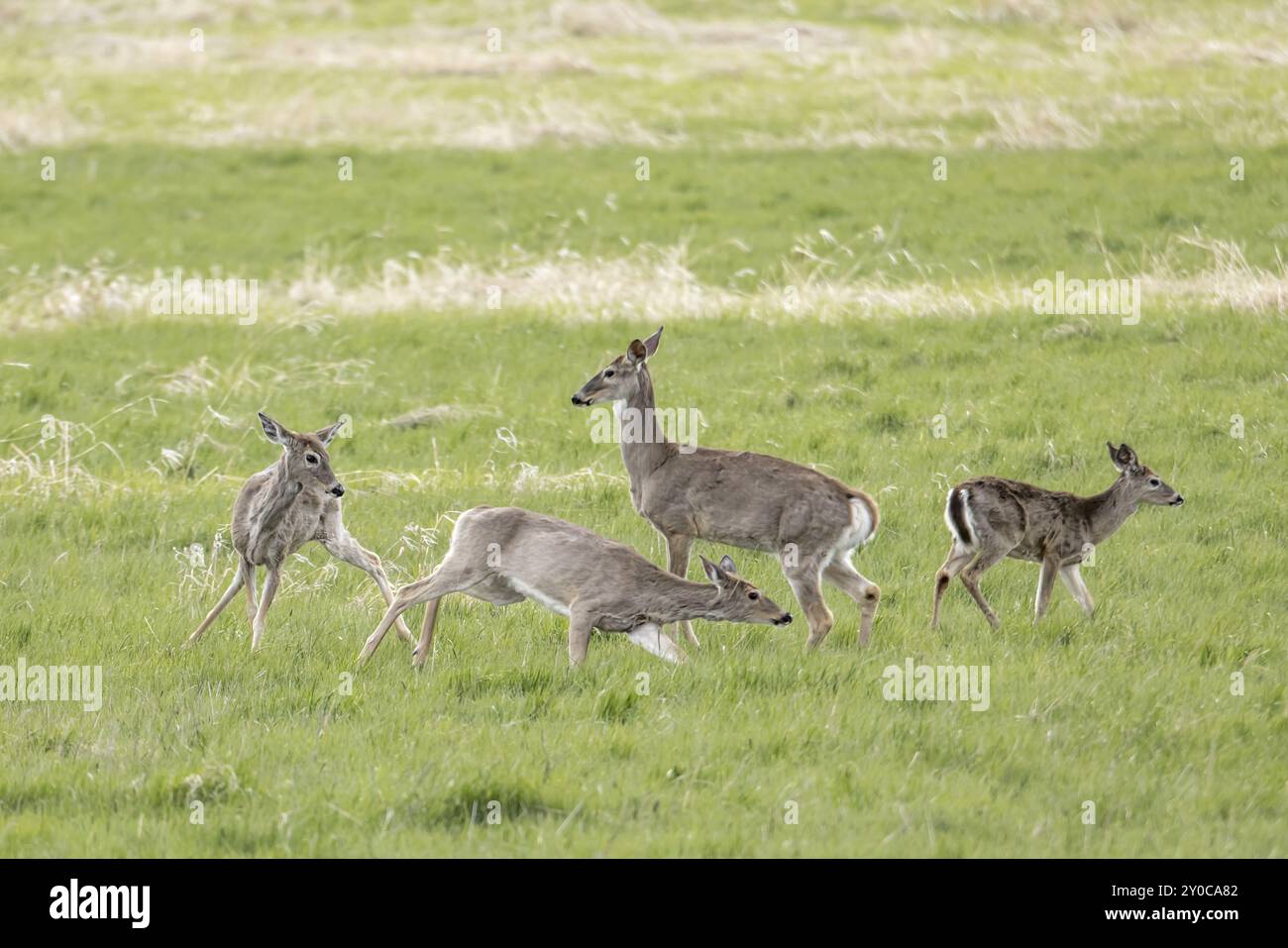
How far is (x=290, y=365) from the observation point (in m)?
17.5

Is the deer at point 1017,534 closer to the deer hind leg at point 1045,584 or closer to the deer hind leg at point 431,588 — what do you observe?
A: the deer hind leg at point 1045,584

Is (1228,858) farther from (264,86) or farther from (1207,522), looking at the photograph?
(264,86)

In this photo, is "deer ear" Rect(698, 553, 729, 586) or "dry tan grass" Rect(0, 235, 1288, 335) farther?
"dry tan grass" Rect(0, 235, 1288, 335)

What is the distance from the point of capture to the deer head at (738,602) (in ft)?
30.9

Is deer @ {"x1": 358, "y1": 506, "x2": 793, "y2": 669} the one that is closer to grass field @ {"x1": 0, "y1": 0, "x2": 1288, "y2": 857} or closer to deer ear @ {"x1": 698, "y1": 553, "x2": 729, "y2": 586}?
deer ear @ {"x1": 698, "y1": 553, "x2": 729, "y2": 586}

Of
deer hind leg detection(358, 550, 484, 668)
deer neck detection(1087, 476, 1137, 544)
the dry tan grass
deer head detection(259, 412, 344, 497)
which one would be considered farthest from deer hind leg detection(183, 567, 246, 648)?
the dry tan grass

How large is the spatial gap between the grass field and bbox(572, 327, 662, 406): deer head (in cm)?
104

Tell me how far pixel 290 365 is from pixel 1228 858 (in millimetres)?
12656

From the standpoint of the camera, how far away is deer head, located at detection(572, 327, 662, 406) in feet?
37.9

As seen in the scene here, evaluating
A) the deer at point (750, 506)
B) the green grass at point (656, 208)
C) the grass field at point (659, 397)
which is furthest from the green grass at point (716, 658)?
the green grass at point (656, 208)

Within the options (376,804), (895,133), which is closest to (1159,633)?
(376,804)

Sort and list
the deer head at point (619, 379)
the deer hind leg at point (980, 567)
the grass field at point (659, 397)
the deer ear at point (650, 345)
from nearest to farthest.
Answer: the grass field at point (659, 397) < the deer hind leg at point (980, 567) < the deer ear at point (650, 345) < the deer head at point (619, 379)

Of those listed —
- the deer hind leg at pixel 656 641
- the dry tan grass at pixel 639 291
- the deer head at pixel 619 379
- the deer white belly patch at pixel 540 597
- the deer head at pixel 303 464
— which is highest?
the deer head at pixel 619 379
